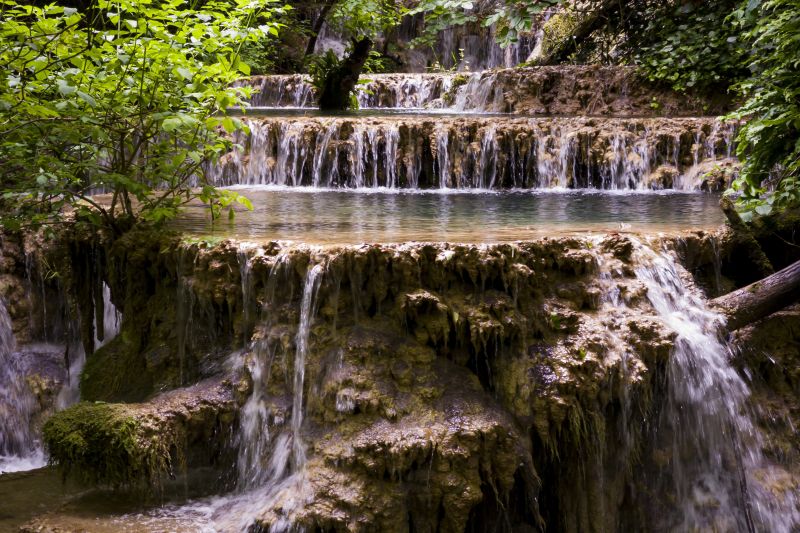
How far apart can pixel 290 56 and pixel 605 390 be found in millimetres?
16827

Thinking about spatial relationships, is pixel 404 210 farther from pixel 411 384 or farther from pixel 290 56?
pixel 290 56

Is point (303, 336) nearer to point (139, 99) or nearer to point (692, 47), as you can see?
point (139, 99)

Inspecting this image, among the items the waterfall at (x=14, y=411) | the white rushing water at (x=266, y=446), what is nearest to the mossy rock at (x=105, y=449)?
the white rushing water at (x=266, y=446)

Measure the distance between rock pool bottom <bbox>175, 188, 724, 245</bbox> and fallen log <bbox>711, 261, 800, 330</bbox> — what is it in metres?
0.75

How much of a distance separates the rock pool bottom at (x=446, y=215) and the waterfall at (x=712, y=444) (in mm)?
1070

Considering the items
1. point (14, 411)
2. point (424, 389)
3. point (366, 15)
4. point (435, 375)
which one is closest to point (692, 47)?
point (366, 15)

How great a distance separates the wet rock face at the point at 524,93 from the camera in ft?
35.8

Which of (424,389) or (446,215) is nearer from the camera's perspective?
(424,389)

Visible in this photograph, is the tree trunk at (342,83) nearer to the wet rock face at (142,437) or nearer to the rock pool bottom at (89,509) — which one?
the wet rock face at (142,437)

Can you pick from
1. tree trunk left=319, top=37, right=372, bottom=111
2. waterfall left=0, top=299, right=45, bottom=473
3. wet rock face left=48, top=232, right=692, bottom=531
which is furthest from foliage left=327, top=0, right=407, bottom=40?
wet rock face left=48, top=232, right=692, bottom=531

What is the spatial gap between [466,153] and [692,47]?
4.71 m

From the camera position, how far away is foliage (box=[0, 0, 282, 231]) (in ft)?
14.8

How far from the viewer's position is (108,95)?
4910 millimetres

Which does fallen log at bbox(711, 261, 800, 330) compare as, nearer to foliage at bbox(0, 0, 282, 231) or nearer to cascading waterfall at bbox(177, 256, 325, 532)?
cascading waterfall at bbox(177, 256, 325, 532)
